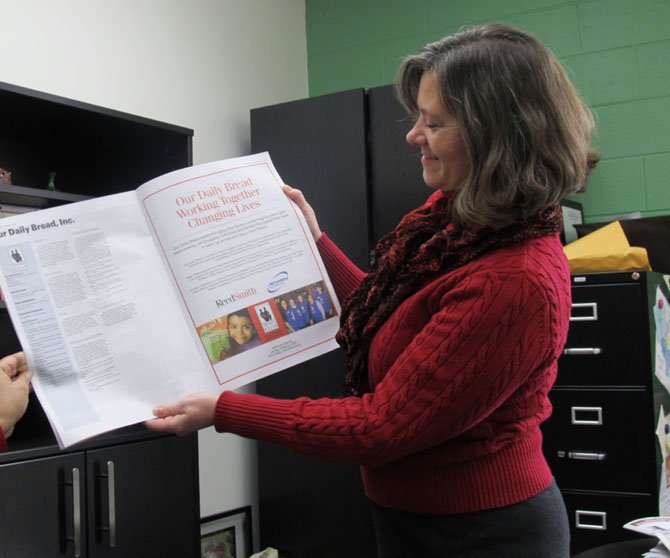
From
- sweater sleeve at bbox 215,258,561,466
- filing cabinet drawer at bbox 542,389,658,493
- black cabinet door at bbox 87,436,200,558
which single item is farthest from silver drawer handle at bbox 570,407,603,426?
sweater sleeve at bbox 215,258,561,466

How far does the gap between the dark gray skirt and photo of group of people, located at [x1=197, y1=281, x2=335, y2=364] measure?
13.5 inches

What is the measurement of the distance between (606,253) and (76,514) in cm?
170

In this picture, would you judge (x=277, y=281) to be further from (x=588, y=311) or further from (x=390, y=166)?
(x=390, y=166)

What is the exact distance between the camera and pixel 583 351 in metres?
2.24

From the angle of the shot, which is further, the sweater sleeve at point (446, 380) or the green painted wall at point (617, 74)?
the green painted wall at point (617, 74)

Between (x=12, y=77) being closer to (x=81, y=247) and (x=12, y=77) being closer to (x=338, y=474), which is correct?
(x=81, y=247)

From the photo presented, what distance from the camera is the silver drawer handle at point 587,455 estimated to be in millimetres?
2191

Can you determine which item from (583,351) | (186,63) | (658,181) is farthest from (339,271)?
(658,181)

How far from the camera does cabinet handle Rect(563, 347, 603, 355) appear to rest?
2.22 m

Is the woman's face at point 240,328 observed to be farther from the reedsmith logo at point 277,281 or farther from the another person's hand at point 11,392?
the another person's hand at point 11,392

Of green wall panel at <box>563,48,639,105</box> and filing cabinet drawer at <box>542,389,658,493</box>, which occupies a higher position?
green wall panel at <box>563,48,639,105</box>

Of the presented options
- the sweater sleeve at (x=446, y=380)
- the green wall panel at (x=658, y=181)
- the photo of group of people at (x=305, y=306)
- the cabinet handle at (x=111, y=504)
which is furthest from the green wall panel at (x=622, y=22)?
the cabinet handle at (x=111, y=504)

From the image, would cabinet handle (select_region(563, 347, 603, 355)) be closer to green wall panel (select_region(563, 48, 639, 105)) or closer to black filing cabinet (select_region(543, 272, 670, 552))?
black filing cabinet (select_region(543, 272, 670, 552))

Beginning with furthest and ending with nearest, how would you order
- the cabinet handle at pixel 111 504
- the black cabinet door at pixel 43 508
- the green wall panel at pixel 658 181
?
the green wall panel at pixel 658 181, the cabinet handle at pixel 111 504, the black cabinet door at pixel 43 508
